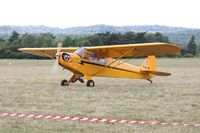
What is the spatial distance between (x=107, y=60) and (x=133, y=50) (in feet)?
4.31

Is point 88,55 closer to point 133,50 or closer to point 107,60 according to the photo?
point 107,60

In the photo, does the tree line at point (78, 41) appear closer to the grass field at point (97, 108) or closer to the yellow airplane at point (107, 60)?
→ the yellow airplane at point (107, 60)

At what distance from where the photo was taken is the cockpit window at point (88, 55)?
1836cm

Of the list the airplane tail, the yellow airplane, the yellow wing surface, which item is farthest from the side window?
the airplane tail

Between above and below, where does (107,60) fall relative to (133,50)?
below

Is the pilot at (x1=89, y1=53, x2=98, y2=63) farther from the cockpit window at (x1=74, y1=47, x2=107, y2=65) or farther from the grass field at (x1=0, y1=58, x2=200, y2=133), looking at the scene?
the grass field at (x1=0, y1=58, x2=200, y2=133)

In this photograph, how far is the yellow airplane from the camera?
701 inches

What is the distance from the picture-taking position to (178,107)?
1129cm

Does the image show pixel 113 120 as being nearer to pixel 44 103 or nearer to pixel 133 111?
pixel 133 111

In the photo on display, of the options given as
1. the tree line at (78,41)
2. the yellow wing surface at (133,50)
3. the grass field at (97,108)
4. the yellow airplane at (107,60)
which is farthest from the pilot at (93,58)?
the tree line at (78,41)

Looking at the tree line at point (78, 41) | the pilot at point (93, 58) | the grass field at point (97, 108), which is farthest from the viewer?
the tree line at point (78, 41)

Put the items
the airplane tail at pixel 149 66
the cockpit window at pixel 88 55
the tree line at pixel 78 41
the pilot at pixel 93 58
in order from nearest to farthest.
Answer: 1. the cockpit window at pixel 88 55
2. the pilot at pixel 93 58
3. the airplane tail at pixel 149 66
4. the tree line at pixel 78 41

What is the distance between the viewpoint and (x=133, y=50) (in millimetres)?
18734

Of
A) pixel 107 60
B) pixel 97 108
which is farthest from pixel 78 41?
pixel 97 108
